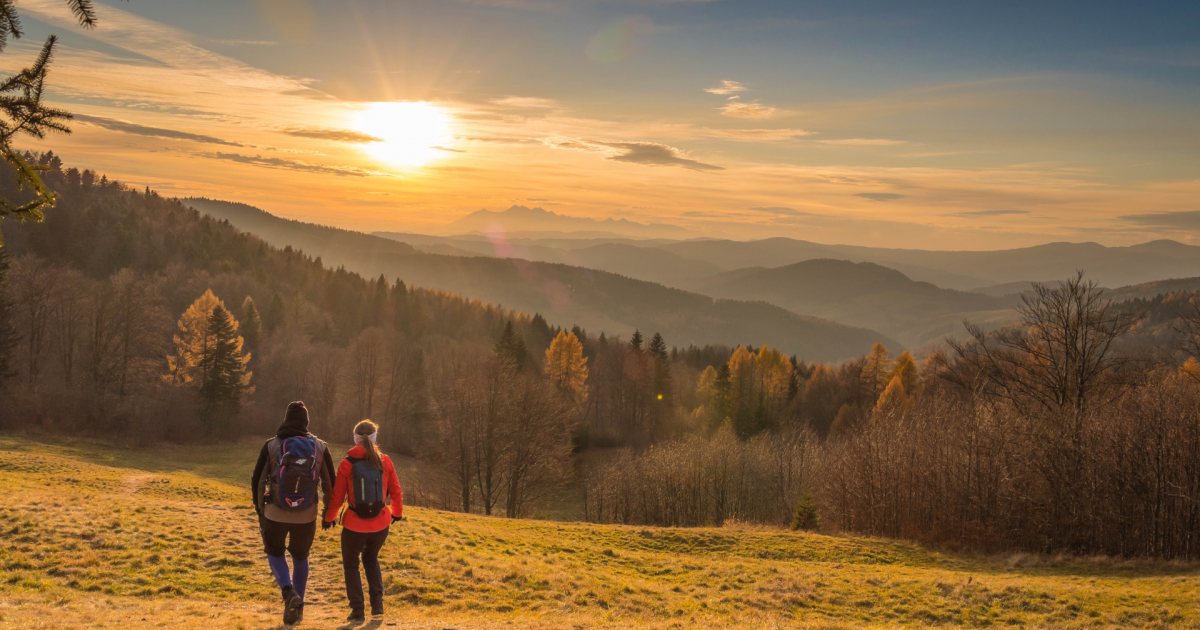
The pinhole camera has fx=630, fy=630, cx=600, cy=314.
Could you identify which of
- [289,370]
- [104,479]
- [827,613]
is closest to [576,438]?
[289,370]

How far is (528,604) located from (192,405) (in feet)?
170

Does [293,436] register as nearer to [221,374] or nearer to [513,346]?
[221,374]

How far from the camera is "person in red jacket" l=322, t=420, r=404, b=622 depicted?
349 inches

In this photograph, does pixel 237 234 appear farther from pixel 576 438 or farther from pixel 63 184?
pixel 576 438

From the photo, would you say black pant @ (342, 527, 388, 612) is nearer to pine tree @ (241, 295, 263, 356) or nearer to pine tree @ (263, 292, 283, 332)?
pine tree @ (241, 295, 263, 356)

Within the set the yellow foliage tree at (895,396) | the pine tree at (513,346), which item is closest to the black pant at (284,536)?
the pine tree at (513,346)

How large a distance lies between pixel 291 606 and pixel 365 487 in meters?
1.96

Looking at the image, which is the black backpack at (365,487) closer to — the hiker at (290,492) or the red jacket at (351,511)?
the red jacket at (351,511)

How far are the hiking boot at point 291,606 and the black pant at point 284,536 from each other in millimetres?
484

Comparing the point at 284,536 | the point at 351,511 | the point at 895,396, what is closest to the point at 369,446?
the point at 351,511

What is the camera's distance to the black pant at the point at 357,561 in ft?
29.6

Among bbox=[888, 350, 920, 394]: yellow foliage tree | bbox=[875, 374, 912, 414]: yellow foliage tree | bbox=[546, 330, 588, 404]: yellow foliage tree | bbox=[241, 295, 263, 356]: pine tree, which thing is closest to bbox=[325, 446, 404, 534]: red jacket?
bbox=[875, 374, 912, 414]: yellow foliage tree

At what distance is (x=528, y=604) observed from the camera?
11.7m

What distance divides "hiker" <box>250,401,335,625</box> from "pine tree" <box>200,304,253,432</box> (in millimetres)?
50993
